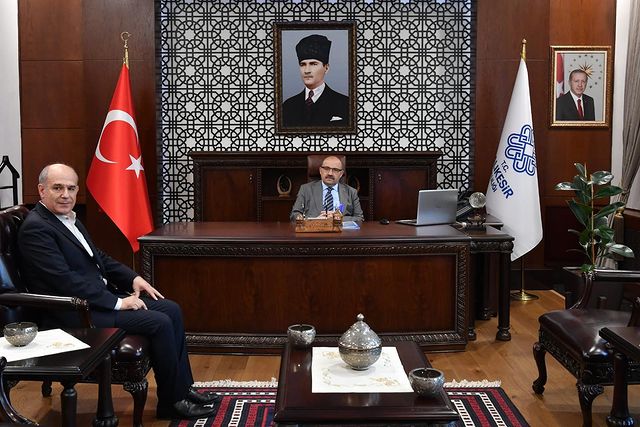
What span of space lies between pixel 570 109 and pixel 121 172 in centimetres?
390

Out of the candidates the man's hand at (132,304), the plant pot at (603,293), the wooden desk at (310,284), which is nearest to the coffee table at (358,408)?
the man's hand at (132,304)

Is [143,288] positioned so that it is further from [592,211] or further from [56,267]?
[592,211]

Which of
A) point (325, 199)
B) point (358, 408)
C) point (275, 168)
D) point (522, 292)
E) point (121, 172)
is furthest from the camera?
point (275, 168)

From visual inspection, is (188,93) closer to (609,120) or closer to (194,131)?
(194,131)

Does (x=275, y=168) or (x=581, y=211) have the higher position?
(x=275, y=168)

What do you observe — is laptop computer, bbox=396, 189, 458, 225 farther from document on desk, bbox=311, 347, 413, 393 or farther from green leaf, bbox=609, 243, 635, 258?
document on desk, bbox=311, 347, 413, 393

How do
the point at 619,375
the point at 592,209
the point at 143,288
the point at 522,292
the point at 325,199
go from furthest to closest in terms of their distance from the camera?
1. the point at 522,292
2. the point at 325,199
3. the point at 592,209
4. the point at 143,288
5. the point at 619,375

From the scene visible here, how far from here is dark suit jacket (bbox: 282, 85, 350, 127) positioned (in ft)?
20.3

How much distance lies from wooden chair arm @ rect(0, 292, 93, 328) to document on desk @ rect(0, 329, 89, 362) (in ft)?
0.64

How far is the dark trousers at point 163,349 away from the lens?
2971mm

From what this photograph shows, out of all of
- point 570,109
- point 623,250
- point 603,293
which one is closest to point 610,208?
point 623,250

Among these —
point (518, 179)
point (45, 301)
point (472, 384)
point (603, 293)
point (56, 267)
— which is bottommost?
point (472, 384)

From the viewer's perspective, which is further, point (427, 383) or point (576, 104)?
point (576, 104)

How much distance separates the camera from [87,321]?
9.36 feet
